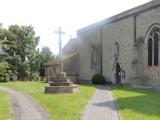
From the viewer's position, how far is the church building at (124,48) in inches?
959

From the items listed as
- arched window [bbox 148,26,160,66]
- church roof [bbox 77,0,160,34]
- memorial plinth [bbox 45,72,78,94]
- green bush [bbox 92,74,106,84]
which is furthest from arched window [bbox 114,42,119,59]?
memorial plinth [bbox 45,72,78,94]

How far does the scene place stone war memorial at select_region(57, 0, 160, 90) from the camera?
24.4 m

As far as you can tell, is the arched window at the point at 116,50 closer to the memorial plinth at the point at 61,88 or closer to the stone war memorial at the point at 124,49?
the stone war memorial at the point at 124,49

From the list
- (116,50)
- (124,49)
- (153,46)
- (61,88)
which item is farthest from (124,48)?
(61,88)

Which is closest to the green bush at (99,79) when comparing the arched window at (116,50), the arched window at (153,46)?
the arched window at (116,50)

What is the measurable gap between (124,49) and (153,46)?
15.0ft

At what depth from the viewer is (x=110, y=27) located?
→ 31.8 metres

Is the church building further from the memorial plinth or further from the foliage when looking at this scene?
the foliage

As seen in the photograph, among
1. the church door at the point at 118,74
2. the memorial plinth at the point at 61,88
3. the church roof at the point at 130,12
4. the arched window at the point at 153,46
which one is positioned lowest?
the memorial plinth at the point at 61,88

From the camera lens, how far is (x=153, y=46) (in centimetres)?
2436

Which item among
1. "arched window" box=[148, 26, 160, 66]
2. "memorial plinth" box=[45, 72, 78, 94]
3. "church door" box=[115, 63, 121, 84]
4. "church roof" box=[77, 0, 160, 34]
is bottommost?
"memorial plinth" box=[45, 72, 78, 94]

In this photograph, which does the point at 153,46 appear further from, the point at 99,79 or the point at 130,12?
the point at 99,79

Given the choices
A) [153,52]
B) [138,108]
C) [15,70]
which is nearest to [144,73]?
[153,52]

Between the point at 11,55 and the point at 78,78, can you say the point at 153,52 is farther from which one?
the point at 11,55
